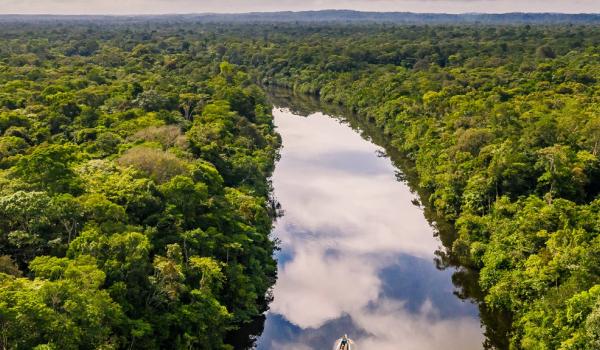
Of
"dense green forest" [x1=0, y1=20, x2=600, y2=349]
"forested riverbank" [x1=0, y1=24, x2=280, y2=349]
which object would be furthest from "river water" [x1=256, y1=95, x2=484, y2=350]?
"forested riverbank" [x1=0, y1=24, x2=280, y2=349]

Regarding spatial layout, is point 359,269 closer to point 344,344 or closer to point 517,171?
point 344,344

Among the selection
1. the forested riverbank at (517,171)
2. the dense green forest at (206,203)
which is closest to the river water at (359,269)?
the dense green forest at (206,203)

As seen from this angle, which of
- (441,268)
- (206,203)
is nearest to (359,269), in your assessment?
(441,268)

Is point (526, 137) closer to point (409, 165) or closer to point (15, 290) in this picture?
point (409, 165)

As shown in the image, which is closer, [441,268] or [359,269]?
[441,268]

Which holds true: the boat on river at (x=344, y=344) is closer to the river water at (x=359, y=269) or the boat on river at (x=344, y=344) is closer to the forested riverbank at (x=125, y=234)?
the river water at (x=359, y=269)

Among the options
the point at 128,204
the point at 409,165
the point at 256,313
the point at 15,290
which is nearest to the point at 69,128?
the point at 128,204
